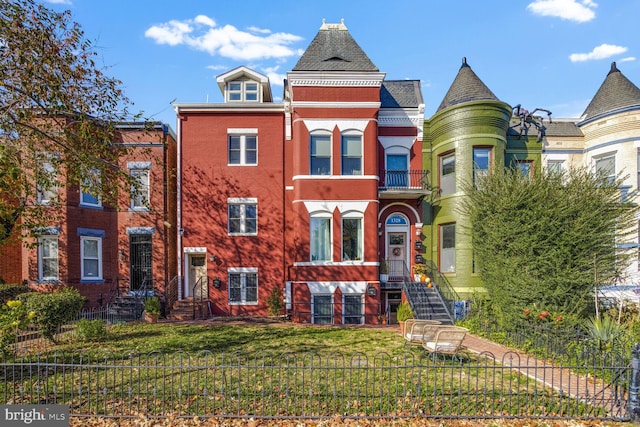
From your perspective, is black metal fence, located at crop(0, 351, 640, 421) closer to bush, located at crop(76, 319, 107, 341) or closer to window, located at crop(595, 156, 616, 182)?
bush, located at crop(76, 319, 107, 341)

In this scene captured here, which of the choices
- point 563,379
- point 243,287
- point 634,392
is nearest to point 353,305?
point 243,287

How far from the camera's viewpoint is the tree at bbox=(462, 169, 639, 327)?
416 inches

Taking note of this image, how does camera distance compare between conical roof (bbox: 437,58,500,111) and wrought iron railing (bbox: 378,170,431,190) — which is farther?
wrought iron railing (bbox: 378,170,431,190)

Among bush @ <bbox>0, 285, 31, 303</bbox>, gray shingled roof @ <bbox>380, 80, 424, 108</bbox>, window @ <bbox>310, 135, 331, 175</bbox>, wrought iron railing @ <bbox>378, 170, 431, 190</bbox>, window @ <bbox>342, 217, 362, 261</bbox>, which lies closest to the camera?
bush @ <bbox>0, 285, 31, 303</bbox>

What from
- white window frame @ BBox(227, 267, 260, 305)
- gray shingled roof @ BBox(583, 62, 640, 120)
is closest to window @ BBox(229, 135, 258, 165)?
white window frame @ BBox(227, 267, 260, 305)

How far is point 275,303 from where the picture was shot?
53.0 ft

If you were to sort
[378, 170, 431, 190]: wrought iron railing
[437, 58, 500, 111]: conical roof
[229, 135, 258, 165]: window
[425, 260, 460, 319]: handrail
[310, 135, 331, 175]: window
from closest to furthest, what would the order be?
1. [425, 260, 460, 319]: handrail
2. [310, 135, 331, 175]: window
3. [437, 58, 500, 111]: conical roof
4. [378, 170, 431, 190]: wrought iron railing
5. [229, 135, 258, 165]: window

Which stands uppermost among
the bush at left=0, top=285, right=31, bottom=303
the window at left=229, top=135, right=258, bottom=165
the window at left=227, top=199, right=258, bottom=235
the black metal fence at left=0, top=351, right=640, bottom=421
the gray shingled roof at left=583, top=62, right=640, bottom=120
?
the gray shingled roof at left=583, top=62, right=640, bottom=120

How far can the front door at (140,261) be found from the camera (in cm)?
1764

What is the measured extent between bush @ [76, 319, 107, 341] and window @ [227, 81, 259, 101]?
11.9 m

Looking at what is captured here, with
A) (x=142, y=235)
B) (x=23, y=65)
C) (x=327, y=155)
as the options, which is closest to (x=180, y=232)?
(x=142, y=235)

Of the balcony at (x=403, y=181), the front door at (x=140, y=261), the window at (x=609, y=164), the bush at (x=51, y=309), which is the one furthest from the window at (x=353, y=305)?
the window at (x=609, y=164)

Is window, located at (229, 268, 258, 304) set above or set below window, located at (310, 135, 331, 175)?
below

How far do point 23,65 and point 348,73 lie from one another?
1114cm
